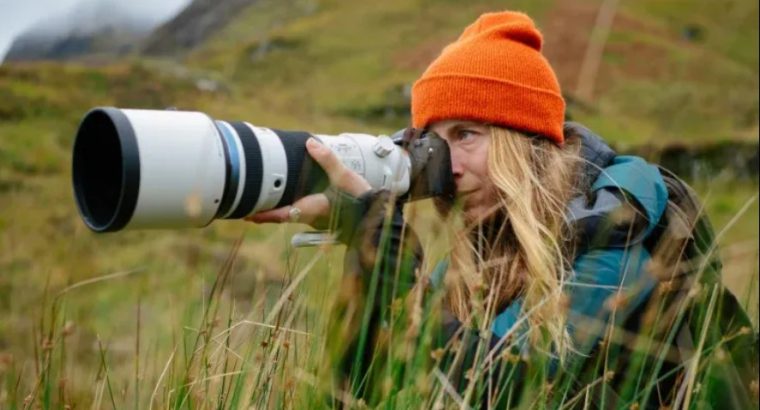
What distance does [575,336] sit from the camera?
2.06 meters

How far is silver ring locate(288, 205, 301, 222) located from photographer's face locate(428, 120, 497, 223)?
0.49 metres

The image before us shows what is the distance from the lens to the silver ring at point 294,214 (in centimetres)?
205

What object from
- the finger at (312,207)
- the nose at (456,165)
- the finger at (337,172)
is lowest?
the nose at (456,165)

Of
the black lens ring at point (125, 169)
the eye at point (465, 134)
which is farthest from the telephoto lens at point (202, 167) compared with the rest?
the eye at point (465, 134)

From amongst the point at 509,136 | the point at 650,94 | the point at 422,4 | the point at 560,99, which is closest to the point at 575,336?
the point at 509,136

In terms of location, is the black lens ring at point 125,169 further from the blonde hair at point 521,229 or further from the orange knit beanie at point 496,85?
the orange knit beanie at point 496,85

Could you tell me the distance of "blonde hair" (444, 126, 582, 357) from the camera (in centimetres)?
221

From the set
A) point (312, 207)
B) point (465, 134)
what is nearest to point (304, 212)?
point (312, 207)

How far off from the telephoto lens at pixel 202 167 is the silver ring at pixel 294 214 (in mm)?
42

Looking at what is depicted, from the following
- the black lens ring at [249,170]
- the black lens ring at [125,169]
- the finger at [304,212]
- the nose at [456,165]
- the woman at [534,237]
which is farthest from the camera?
the nose at [456,165]

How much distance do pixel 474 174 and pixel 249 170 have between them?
68 cm

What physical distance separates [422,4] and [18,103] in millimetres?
38939

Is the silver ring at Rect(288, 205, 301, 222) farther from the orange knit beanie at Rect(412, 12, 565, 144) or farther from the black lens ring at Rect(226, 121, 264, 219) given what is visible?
the orange knit beanie at Rect(412, 12, 565, 144)

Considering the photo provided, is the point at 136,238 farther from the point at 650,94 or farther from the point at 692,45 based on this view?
the point at 692,45
